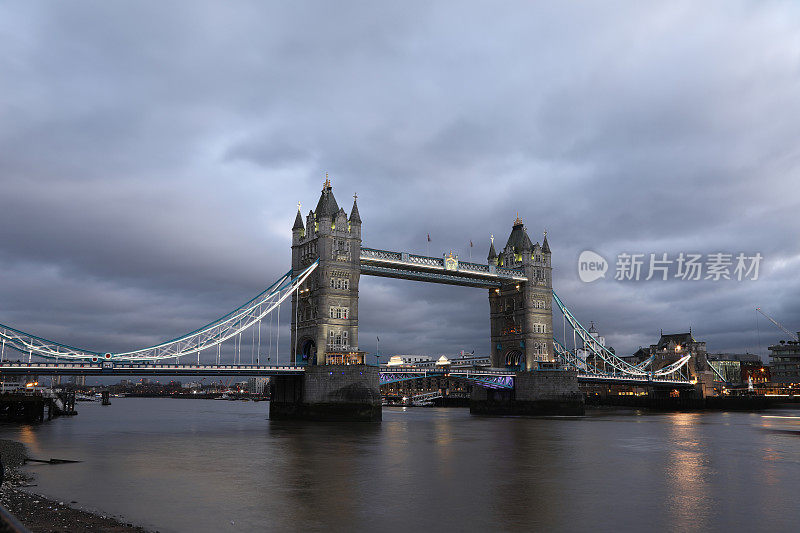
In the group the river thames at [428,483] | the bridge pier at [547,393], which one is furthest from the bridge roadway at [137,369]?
the bridge pier at [547,393]

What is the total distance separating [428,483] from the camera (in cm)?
2634

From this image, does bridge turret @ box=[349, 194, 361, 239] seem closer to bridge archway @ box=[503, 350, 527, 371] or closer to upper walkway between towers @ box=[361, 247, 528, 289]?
upper walkway between towers @ box=[361, 247, 528, 289]

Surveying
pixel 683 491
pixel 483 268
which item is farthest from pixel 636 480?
pixel 483 268

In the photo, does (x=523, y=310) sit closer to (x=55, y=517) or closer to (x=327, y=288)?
(x=327, y=288)

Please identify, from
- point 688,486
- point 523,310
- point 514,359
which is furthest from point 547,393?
point 688,486

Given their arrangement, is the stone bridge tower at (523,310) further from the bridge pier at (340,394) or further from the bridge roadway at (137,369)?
the bridge roadway at (137,369)

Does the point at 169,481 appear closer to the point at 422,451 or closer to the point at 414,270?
the point at 422,451

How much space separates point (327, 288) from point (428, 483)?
152 feet

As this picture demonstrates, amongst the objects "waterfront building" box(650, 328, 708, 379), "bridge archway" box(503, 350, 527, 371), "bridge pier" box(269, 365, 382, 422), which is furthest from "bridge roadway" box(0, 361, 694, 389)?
"waterfront building" box(650, 328, 708, 379)

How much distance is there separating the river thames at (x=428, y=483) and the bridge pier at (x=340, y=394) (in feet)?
60.4

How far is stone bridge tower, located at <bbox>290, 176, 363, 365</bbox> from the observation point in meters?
70.6

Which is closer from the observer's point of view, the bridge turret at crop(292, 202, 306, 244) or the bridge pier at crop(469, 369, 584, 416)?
the bridge turret at crop(292, 202, 306, 244)

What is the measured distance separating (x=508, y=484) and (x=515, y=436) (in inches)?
1014

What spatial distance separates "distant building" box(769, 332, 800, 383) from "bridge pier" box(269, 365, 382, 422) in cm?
14253
